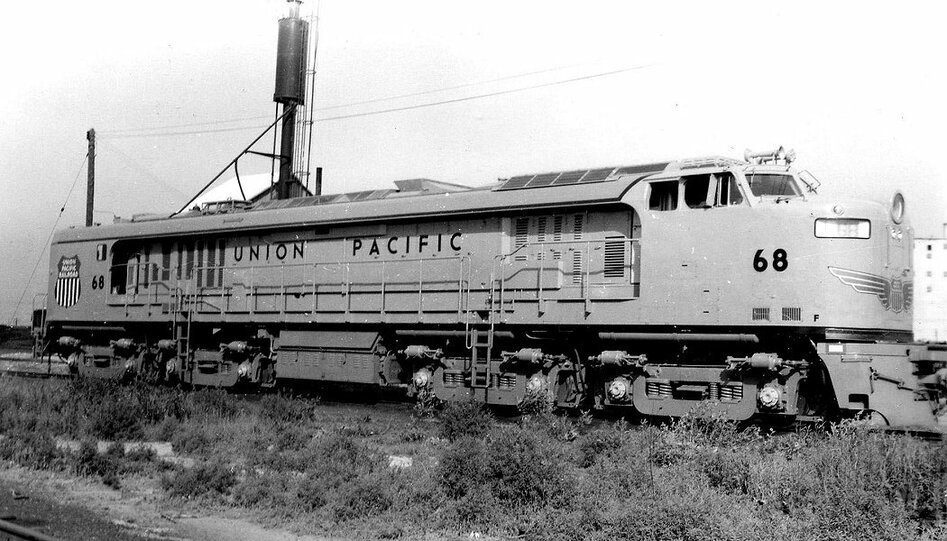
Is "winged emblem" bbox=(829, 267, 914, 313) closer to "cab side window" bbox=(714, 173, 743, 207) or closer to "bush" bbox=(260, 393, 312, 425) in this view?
"cab side window" bbox=(714, 173, 743, 207)

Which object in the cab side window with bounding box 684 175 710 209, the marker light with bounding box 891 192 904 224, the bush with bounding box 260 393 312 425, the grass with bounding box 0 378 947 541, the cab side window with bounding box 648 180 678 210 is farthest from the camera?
the bush with bounding box 260 393 312 425

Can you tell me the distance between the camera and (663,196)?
13.2m

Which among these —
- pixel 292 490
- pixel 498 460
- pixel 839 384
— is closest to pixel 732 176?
pixel 839 384

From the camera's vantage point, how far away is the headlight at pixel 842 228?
11.9m

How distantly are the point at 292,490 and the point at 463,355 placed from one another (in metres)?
6.29

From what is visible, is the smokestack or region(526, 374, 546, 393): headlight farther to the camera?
the smokestack

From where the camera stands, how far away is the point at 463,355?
15438 millimetres

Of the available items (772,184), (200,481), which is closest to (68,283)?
(200,481)

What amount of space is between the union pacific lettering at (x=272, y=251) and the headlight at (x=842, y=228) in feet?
33.2

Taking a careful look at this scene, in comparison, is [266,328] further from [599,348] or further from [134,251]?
[599,348]

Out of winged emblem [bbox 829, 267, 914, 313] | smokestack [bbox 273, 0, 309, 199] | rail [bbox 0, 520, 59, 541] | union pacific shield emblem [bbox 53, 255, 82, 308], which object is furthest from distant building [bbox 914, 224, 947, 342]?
rail [bbox 0, 520, 59, 541]

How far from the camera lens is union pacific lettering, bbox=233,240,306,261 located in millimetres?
18031

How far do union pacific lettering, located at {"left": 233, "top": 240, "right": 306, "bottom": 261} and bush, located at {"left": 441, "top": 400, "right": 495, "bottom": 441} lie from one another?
6.38 meters

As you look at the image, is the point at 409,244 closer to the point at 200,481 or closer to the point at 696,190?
the point at 696,190
